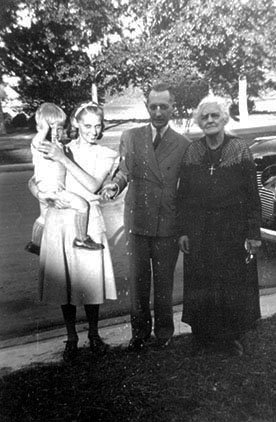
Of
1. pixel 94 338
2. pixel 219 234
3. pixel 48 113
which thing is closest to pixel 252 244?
pixel 219 234

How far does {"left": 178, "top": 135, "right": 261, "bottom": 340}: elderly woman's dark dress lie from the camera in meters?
2.90

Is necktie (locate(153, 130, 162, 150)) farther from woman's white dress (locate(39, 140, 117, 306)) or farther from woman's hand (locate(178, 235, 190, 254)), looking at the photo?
woman's hand (locate(178, 235, 190, 254))

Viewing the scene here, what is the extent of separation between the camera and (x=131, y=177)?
9.79 feet

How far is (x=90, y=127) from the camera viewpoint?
109 inches

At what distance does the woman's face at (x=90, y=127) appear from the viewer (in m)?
2.76

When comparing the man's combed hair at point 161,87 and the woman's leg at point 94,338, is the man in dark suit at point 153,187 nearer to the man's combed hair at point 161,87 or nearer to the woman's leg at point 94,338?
the man's combed hair at point 161,87

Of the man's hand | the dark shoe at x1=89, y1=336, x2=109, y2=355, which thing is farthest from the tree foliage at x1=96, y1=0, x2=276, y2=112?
the dark shoe at x1=89, y1=336, x2=109, y2=355

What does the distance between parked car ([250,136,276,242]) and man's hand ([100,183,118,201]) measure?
5.68ft

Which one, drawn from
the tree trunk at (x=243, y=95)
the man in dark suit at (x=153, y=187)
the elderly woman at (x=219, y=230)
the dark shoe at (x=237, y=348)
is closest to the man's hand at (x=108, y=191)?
the man in dark suit at (x=153, y=187)

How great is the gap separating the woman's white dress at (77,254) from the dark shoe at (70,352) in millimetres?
271

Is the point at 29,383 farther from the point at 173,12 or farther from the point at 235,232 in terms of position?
the point at 173,12

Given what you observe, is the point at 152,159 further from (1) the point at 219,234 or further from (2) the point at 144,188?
(1) the point at 219,234

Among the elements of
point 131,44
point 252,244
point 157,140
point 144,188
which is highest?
point 131,44

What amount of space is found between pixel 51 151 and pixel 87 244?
0.48 m
